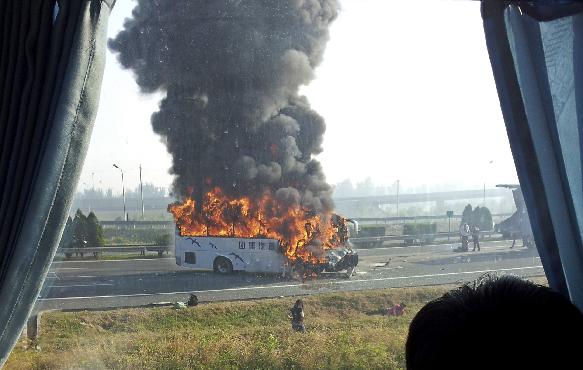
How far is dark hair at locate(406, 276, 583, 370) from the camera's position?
0.76 metres

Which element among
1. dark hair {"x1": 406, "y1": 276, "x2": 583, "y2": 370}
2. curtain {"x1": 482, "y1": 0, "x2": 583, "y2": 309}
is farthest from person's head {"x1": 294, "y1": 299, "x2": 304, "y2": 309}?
dark hair {"x1": 406, "y1": 276, "x2": 583, "y2": 370}

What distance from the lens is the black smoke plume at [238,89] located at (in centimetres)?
214

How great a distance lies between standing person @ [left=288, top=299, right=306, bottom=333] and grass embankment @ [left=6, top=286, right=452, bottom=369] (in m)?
0.02

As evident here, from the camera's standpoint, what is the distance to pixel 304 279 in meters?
2.20

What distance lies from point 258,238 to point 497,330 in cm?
159

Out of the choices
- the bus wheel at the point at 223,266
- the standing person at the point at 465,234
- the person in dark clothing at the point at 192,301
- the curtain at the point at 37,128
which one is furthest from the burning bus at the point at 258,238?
the curtain at the point at 37,128

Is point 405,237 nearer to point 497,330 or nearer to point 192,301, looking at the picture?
point 192,301

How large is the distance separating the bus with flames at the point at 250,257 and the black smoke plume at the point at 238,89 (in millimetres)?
203

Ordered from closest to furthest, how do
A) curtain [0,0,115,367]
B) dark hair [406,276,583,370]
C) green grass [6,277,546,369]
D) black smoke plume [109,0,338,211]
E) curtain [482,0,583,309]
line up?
dark hair [406,276,583,370] → curtain [0,0,115,367] → curtain [482,0,583,309] → green grass [6,277,546,369] → black smoke plume [109,0,338,211]

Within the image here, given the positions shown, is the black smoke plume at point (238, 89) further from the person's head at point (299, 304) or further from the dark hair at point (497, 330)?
the dark hair at point (497, 330)

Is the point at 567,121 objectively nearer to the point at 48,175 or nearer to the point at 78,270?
the point at 48,175

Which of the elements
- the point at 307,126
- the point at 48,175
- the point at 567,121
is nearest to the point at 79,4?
the point at 48,175

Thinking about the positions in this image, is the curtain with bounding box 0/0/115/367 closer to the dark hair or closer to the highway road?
the highway road

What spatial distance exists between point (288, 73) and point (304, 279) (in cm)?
92
